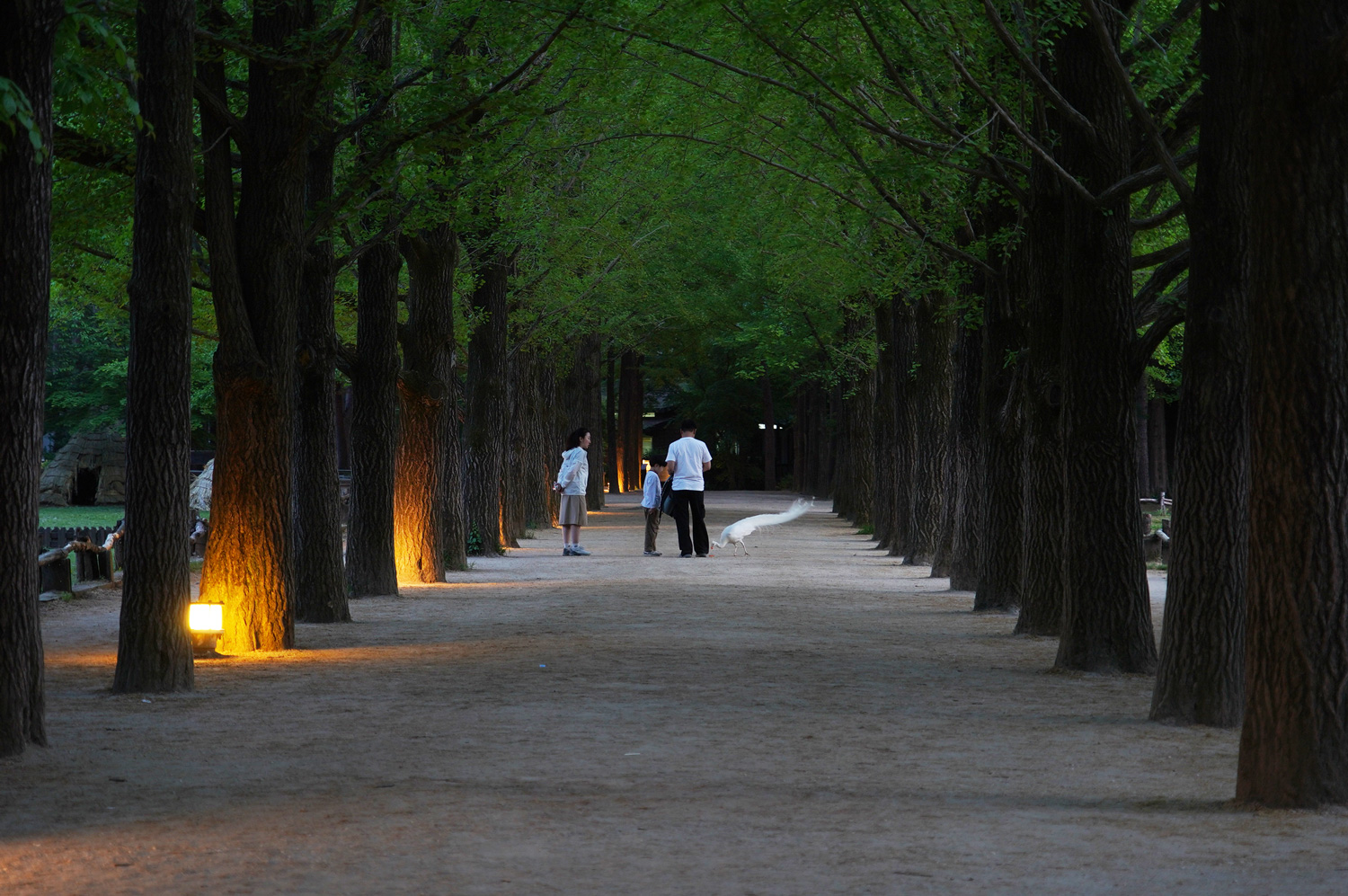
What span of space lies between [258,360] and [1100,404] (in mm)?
6551

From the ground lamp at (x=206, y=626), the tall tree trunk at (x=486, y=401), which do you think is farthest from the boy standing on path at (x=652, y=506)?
the ground lamp at (x=206, y=626)

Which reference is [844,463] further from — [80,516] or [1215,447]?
[1215,447]

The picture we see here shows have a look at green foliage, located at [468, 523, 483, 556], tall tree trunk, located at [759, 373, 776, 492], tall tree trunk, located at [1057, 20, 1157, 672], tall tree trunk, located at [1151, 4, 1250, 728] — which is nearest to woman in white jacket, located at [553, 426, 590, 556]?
green foliage, located at [468, 523, 483, 556]

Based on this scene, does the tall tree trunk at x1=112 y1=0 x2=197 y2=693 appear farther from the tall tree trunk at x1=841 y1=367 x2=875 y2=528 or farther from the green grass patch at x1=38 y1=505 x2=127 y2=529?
the green grass patch at x1=38 y1=505 x2=127 y2=529

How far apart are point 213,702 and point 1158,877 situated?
6.54m

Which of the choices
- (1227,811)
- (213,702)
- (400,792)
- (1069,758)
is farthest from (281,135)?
(1227,811)

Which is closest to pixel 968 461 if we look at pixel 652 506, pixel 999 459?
pixel 999 459

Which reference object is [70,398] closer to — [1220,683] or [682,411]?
[682,411]

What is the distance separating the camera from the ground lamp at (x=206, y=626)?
12078 millimetres

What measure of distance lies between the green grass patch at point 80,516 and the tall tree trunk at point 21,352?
28.9 metres

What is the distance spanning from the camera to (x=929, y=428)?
24.7m

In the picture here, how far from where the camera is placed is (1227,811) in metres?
6.43

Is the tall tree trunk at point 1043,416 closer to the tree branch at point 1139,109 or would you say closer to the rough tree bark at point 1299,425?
the tree branch at point 1139,109

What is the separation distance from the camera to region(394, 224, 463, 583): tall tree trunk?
19625 mm
